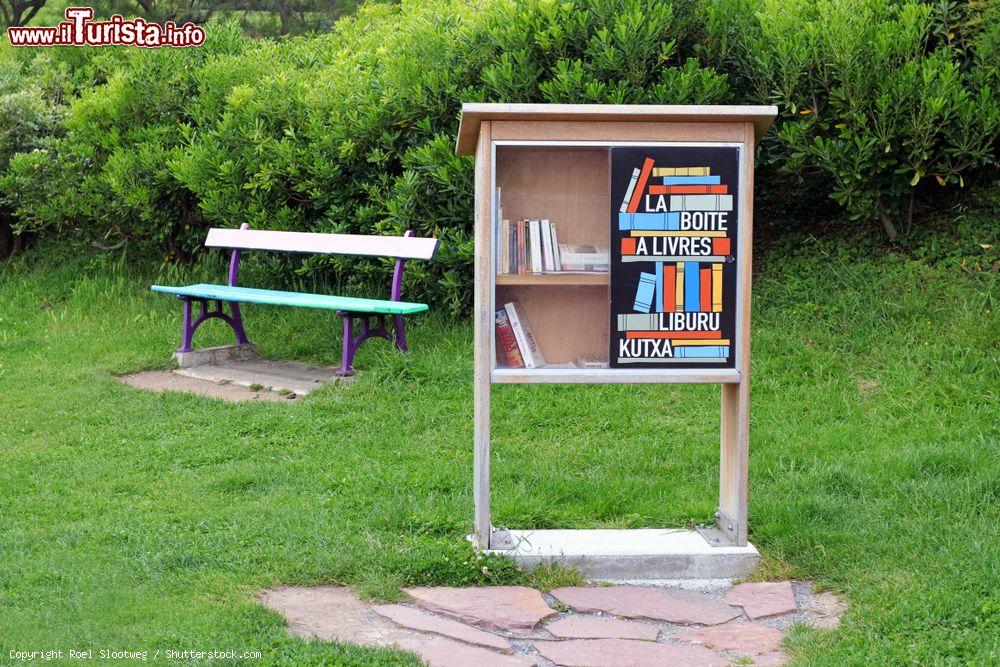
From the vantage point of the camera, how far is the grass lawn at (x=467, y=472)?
13.8 ft

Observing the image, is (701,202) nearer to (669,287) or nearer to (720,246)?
(720,246)

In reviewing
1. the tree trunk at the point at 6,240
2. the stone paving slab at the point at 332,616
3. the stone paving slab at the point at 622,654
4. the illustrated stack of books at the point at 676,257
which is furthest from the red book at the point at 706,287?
the tree trunk at the point at 6,240

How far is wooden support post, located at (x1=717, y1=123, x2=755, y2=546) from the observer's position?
478 cm

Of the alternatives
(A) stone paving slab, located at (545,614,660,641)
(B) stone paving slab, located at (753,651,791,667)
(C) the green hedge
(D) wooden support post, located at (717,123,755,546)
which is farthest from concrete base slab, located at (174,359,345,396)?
(B) stone paving slab, located at (753,651,791,667)

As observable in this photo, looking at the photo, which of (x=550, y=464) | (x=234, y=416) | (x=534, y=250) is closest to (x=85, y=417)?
(x=234, y=416)

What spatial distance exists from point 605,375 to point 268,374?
4.35 meters

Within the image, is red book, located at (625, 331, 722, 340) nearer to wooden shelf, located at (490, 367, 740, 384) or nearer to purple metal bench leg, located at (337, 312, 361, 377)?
wooden shelf, located at (490, 367, 740, 384)

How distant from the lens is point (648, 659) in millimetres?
3949

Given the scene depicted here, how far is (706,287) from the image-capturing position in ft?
15.8

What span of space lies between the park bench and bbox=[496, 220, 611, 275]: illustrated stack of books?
3.01 m

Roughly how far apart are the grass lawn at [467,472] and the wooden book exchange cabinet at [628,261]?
1.43ft

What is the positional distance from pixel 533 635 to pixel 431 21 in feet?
20.6

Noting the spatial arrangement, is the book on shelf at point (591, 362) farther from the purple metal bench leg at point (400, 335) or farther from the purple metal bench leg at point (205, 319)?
the purple metal bench leg at point (205, 319)

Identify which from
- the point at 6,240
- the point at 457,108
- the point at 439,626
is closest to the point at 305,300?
the point at 457,108
